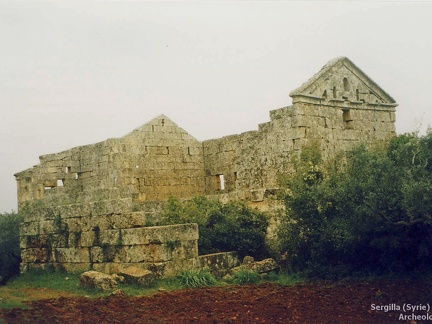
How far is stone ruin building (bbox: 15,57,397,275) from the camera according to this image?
1465cm

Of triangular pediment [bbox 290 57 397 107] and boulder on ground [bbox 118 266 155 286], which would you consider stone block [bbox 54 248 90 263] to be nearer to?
boulder on ground [bbox 118 266 155 286]

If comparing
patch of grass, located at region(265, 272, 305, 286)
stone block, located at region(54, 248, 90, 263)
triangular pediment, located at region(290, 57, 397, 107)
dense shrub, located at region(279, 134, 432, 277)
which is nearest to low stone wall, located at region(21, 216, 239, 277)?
stone block, located at region(54, 248, 90, 263)

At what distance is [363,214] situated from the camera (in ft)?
42.7

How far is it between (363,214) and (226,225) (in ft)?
13.7

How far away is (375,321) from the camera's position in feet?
30.9

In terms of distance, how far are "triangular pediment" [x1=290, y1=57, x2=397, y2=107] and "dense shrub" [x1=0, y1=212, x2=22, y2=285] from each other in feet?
35.1

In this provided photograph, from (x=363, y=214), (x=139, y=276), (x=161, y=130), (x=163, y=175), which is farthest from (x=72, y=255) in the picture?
(x=363, y=214)

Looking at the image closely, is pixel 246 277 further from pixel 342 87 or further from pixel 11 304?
pixel 342 87

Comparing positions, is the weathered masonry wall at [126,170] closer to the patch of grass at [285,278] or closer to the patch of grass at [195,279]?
the patch of grass at [195,279]

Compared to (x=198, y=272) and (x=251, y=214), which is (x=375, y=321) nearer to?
(x=198, y=272)

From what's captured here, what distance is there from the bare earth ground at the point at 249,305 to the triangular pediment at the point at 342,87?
7.38 m

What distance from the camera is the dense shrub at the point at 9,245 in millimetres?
18734

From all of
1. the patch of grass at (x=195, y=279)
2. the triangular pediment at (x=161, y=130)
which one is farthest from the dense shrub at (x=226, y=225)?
the triangular pediment at (x=161, y=130)

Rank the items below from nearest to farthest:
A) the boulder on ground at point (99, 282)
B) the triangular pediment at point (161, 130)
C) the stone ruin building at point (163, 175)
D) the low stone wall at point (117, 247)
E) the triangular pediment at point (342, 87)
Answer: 1. the boulder on ground at point (99, 282)
2. the low stone wall at point (117, 247)
3. the stone ruin building at point (163, 175)
4. the triangular pediment at point (342, 87)
5. the triangular pediment at point (161, 130)
